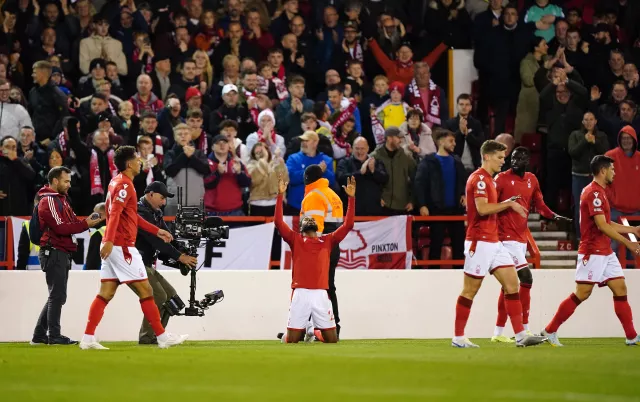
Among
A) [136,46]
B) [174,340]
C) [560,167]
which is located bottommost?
[174,340]

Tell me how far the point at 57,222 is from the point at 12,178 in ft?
13.3

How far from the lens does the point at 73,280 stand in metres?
16.8

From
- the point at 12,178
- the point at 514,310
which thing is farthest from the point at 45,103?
the point at 514,310

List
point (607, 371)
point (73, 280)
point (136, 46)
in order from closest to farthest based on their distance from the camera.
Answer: point (607, 371) → point (73, 280) → point (136, 46)

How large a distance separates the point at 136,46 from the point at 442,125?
216 inches

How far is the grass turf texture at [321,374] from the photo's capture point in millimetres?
7902

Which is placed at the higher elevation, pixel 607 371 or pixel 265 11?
pixel 265 11

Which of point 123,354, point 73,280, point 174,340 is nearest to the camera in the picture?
point 123,354

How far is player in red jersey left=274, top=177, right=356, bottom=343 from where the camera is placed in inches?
593

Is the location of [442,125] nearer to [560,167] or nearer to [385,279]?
[560,167]

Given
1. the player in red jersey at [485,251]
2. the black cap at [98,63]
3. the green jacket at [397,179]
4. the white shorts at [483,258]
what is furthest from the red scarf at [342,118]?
the white shorts at [483,258]

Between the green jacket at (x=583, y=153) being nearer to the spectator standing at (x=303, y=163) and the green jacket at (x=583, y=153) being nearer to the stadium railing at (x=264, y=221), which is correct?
the stadium railing at (x=264, y=221)

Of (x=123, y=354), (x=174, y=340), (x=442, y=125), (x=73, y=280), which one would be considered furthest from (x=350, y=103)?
(x=123, y=354)

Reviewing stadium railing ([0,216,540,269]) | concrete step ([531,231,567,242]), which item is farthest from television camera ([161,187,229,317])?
concrete step ([531,231,567,242])
